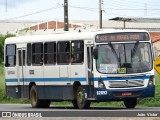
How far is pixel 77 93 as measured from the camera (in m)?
29.7

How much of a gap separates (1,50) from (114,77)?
66.1 m

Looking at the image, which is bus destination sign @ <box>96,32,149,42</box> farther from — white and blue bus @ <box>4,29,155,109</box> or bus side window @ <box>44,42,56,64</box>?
bus side window @ <box>44,42,56,64</box>

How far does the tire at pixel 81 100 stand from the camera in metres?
29.0

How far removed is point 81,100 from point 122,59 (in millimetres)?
2270

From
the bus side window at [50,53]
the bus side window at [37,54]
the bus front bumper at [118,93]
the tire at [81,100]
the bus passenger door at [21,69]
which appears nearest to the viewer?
the bus front bumper at [118,93]

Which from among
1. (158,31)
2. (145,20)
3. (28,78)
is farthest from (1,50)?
(28,78)

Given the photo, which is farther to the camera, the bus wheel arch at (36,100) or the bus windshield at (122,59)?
the bus wheel arch at (36,100)

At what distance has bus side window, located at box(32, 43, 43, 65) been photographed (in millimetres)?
31781

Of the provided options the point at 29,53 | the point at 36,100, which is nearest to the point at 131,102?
the point at 36,100

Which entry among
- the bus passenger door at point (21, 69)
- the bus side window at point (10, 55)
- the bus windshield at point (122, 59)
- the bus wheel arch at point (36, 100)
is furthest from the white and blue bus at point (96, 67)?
the bus side window at point (10, 55)

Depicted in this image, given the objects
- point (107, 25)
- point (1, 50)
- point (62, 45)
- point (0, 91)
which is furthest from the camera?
point (107, 25)

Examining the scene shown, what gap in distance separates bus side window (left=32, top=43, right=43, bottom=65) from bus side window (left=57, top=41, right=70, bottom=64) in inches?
51.3

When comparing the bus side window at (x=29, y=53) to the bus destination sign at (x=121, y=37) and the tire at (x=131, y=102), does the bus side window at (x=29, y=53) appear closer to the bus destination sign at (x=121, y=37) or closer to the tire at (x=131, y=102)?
the bus destination sign at (x=121, y=37)

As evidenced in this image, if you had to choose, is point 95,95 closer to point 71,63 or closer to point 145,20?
point 71,63
